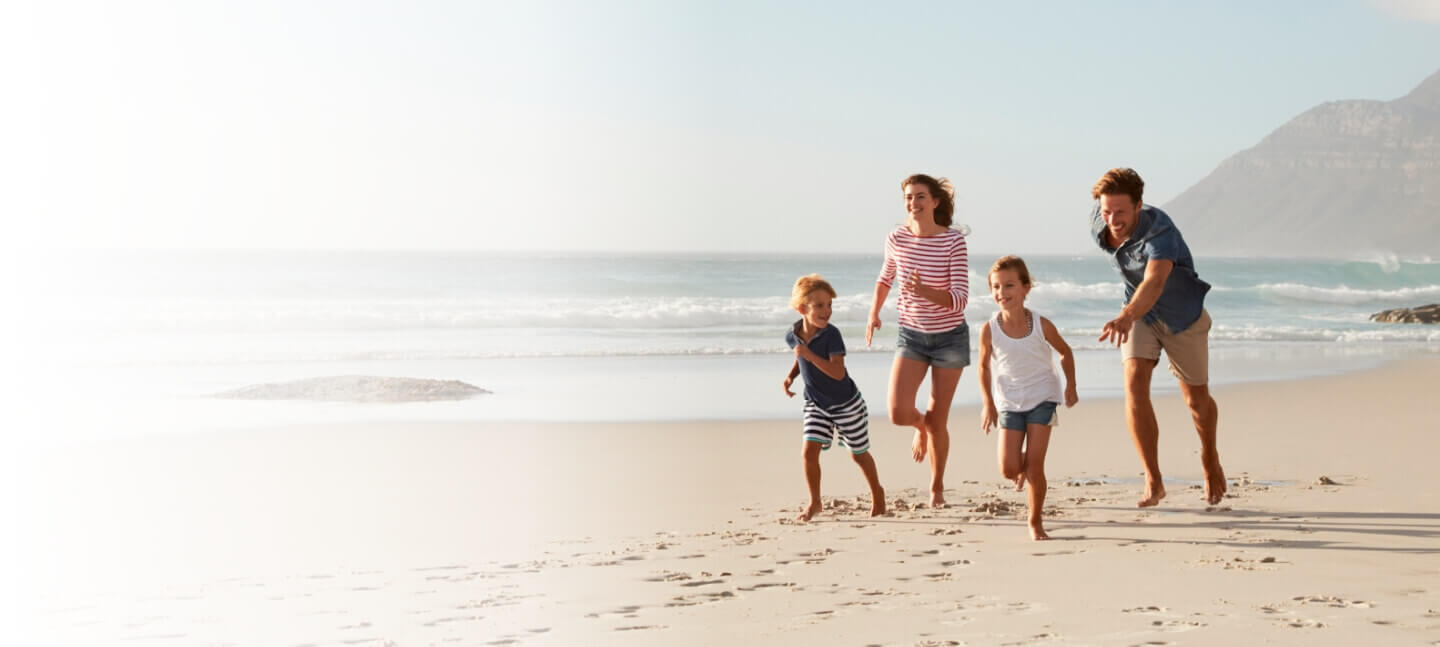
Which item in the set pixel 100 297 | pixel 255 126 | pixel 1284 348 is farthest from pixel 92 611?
pixel 255 126

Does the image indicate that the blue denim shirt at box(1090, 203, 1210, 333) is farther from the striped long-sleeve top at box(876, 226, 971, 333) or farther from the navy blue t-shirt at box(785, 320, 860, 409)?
the navy blue t-shirt at box(785, 320, 860, 409)

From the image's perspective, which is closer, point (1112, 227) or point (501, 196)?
point (1112, 227)

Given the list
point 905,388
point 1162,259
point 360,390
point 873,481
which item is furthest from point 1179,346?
point 360,390

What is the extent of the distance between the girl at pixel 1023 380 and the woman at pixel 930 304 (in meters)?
0.48

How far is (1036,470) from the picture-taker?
4.68 meters

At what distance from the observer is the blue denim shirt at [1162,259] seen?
16.9ft

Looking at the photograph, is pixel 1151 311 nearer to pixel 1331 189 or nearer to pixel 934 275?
pixel 934 275

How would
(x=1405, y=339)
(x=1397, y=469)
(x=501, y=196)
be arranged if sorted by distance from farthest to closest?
1. (x=501, y=196)
2. (x=1405, y=339)
3. (x=1397, y=469)

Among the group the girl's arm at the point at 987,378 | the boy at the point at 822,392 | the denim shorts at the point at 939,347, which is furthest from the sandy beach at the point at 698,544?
the denim shorts at the point at 939,347

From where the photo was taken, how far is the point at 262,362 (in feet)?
47.7

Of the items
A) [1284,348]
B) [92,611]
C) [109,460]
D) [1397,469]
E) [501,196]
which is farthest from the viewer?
[501,196]

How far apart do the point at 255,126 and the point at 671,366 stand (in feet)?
72.4

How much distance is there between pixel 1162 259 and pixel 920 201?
1088 millimetres

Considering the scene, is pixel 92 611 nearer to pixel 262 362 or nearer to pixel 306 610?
pixel 306 610
